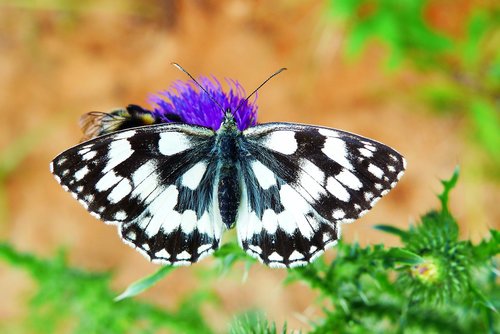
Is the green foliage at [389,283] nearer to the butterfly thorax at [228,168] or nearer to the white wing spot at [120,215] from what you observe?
the butterfly thorax at [228,168]

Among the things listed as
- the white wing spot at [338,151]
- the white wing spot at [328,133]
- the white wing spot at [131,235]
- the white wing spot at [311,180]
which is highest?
the white wing spot at [328,133]

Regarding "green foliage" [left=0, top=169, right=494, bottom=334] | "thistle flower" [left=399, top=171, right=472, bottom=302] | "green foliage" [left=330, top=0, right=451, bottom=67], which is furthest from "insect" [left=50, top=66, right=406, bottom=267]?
"green foliage" [left=330, top=0, right=451, bottom=67]

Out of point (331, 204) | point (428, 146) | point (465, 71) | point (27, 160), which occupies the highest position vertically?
point (27, 160)

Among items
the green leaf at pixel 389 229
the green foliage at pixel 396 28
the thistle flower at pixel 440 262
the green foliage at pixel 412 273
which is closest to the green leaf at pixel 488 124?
the green foliage at pixel 396 28

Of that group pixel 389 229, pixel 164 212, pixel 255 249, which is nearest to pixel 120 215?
pixel 164 212

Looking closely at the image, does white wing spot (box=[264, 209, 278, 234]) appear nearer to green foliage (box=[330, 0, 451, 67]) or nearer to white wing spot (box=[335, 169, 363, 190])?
white wing spot (box=[335, 169, 363, 190])

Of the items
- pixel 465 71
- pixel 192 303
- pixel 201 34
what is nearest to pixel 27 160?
pixel 201 34

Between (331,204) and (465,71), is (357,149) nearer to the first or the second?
(331,204)

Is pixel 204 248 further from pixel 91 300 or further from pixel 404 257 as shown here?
pixel 91 300
